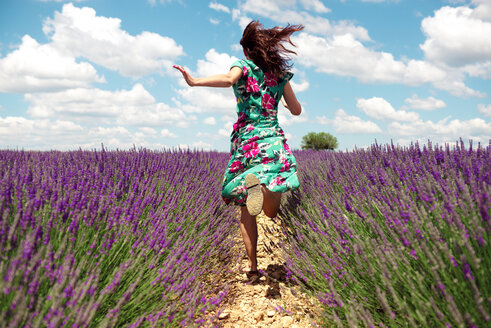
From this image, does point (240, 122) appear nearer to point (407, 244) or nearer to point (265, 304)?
point (265, 304)

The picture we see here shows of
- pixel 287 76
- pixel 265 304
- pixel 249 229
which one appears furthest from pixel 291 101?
pixel 265 304

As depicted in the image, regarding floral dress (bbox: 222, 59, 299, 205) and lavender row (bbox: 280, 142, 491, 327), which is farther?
floral dress (bbox: 222, 59, 299, 205)

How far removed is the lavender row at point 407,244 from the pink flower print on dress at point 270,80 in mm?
1060

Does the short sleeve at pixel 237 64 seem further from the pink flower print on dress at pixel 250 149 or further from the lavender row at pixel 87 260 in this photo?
the lavender row at pixel 87 260

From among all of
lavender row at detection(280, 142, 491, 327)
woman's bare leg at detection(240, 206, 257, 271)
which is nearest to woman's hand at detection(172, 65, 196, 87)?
woman's bare leg at detection(240, 206, 257, 271)

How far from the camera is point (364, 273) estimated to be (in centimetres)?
179

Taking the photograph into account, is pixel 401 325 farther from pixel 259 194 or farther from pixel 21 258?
pixel 21 258

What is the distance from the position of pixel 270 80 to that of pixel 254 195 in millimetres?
994

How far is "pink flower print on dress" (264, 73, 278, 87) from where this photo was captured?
2705mm

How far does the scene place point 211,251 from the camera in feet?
8.73

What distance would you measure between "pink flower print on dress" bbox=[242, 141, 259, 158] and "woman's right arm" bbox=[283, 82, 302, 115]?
1.98ft

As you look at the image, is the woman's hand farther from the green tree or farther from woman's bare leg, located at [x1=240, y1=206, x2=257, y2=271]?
the green tree

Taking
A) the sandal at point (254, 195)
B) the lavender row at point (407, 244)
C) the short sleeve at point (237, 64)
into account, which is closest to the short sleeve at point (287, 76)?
the short sleeve at point (237, 64)

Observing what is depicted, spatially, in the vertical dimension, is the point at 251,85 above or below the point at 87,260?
above
